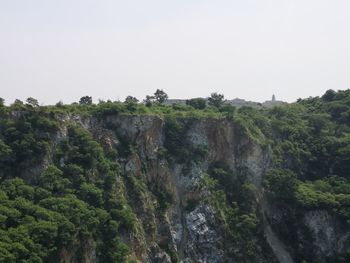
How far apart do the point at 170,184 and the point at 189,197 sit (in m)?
2.28

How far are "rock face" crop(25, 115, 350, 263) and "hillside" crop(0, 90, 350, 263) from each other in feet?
0.34

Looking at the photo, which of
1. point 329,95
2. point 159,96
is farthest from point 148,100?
point 329,95

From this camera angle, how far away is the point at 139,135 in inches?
1941

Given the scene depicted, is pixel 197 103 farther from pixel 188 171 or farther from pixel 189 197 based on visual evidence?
pixel 189 197

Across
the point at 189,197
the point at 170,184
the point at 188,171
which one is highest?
the point at 188,171

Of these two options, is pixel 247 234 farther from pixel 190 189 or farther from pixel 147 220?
pixel 147 220

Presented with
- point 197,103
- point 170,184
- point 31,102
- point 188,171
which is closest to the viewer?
point 31,102

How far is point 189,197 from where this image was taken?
→ 1944 inches

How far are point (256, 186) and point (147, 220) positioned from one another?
1370cm

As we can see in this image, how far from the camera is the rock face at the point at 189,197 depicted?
4588 centimetres

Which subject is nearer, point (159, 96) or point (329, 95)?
point (159, 96)

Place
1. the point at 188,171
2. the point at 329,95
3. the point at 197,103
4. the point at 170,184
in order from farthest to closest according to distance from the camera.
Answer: the point at 329,95 → the point at 197,103 → the point at 188,171 → the point at 170,184

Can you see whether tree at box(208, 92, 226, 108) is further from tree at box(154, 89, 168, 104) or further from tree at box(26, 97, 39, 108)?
tree at box(26, 97, 39, 108)

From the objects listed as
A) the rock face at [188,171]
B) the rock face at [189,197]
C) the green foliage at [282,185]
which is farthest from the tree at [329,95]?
the green foliage at [282,185]
